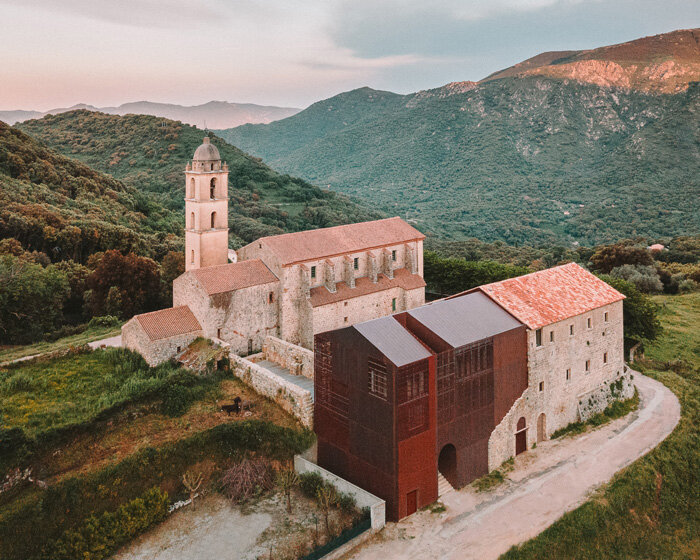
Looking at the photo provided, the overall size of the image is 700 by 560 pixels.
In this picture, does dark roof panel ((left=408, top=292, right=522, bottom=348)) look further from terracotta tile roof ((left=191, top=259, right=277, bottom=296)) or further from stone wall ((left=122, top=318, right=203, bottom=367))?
stone wall ((left=122, top=318, right=203, bottom=367))

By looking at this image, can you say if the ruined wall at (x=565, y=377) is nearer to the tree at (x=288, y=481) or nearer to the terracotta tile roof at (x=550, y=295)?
the terracotta tile roof at (x=550, y=295)

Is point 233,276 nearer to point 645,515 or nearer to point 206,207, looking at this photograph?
point 206,207

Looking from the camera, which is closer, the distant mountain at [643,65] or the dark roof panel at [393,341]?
the dark roof panel at [393,341]

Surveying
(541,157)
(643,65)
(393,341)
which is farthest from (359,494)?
(643,65)

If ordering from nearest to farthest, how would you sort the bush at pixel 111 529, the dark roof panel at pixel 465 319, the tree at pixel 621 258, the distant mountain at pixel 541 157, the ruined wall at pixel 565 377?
the bush at pixel 111 529 < the dark roof panel at pixel 465 319 < the ruined wall at pixel 565 377 < the tree at pixel 621 258 < the distant mountain at pixel 541 157

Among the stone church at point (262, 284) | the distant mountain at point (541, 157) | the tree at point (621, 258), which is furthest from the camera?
the distant mountain at point (541, 157)

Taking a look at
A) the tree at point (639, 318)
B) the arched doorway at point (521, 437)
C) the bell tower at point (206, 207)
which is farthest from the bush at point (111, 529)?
the tree at point (639, 318)

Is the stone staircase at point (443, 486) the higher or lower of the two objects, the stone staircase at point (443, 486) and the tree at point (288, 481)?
the lower

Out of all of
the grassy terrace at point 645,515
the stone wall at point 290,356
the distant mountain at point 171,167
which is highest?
the distant mountain at point 171,167
